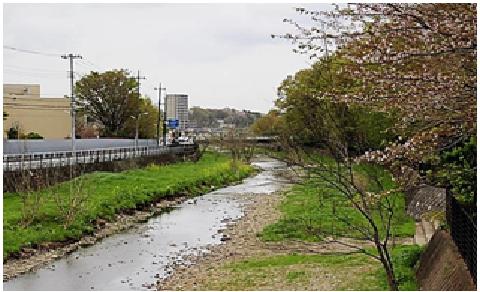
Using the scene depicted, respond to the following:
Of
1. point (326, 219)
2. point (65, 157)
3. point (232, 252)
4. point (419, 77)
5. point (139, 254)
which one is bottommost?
point (139, 254)

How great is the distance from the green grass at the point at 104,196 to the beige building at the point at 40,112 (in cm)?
1117

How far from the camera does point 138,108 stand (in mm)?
43312

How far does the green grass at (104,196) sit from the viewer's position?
480 inches

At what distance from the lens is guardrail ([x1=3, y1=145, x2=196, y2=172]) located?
56.1 feet

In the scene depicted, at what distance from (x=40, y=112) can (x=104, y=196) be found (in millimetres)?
22763

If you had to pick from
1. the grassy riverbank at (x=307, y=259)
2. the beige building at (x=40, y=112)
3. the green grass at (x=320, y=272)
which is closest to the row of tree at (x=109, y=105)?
the beige building at (x=40, y=112)

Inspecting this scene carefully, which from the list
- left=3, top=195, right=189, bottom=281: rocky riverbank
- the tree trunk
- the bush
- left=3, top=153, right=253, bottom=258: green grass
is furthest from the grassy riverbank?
left=3, top=153, right=253, bottom=258: green grass

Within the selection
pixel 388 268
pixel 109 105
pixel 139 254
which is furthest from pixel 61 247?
pixel 109 105

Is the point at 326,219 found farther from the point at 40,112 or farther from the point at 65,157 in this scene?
the point at 40,112

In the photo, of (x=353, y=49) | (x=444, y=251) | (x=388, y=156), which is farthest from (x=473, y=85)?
(x=444, y=251)

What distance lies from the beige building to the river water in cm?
2038

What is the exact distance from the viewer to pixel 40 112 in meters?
38.2

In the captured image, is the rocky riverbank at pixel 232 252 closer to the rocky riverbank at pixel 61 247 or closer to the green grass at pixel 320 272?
the green grass at pixel 320 272

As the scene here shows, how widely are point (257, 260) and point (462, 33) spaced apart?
6.64 meters
